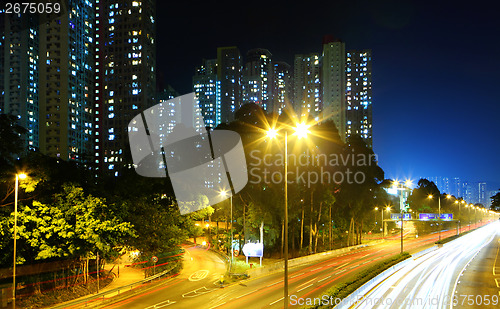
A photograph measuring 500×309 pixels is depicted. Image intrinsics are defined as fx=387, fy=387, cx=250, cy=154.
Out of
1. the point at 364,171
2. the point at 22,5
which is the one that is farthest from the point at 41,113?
the point at 364,171

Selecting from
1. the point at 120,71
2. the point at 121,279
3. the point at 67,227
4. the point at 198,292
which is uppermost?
the point at 120,71

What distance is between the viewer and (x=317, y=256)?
48.9 m

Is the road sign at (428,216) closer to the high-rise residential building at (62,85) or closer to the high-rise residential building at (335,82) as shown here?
the high-rise residential building at (62,85)

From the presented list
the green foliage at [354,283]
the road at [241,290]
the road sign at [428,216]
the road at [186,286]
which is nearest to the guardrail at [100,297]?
the road at [186,286]

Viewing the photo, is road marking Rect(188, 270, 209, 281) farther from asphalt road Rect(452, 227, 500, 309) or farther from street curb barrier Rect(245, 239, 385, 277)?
asphalt road Rect(452, 227, 500, 309)

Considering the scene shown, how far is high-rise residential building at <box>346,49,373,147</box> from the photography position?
18425cm

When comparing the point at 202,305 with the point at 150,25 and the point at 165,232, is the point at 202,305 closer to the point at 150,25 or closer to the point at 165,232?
the point at 165,232

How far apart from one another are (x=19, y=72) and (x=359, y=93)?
5581 inches

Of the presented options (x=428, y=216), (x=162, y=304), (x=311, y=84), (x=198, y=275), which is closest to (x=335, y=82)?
(x=311, y=84)

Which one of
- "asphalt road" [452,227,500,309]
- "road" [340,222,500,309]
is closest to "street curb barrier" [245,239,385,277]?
"road" [340,222,500,309]

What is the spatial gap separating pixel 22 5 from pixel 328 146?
123 meters

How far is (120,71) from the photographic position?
4653 inches

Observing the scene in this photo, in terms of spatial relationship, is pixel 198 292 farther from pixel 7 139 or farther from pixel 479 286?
pixel 479 286

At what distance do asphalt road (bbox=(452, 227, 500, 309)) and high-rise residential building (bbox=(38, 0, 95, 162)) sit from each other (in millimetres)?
88995
